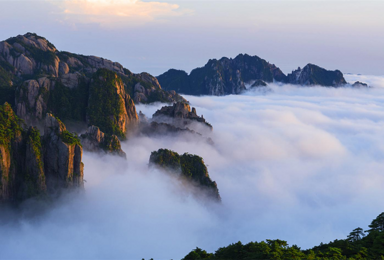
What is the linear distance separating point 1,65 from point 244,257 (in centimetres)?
17497

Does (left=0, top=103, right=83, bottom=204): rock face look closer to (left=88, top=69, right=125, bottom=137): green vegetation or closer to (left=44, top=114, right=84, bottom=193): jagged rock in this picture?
(left=44, top=114, right=84, bottom=193): jagged rock

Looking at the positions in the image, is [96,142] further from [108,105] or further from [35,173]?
[35,173]

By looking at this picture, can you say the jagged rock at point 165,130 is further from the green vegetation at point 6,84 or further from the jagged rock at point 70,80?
the green vegetation at point 6,84

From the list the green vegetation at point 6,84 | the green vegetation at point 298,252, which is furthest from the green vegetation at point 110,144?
the green vegetation at point 298,252

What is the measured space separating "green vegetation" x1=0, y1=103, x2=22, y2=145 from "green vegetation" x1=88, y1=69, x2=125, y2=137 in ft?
195

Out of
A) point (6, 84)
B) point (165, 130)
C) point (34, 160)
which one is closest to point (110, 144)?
point (34, 160)

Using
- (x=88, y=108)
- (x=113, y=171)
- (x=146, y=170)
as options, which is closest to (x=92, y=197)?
(x=113, y=171)

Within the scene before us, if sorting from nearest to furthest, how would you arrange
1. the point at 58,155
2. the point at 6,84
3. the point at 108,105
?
the point at 58,155, the point at 108,105, the point at 6,84

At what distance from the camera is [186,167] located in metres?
124

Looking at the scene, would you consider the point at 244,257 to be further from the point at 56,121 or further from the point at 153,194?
the point at 153,194

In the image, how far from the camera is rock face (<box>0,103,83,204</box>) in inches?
3221

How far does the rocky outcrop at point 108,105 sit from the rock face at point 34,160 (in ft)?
193

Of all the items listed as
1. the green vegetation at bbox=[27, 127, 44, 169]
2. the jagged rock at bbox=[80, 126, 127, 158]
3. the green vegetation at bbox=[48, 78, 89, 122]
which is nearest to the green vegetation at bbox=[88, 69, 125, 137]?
the green vegetation at bbox=[48, 78, 89, 122]

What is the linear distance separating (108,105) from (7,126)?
67.3 meters
